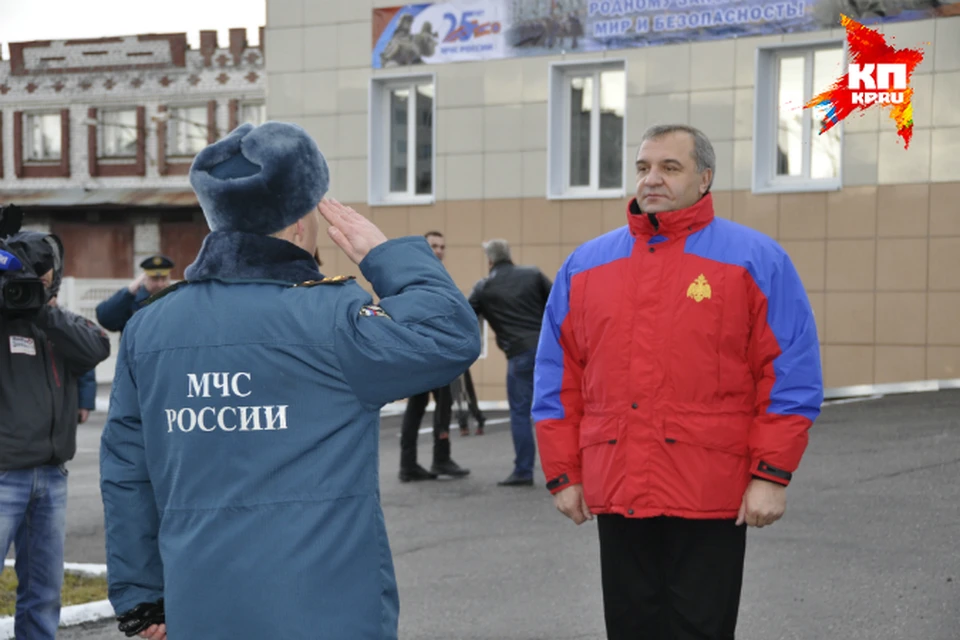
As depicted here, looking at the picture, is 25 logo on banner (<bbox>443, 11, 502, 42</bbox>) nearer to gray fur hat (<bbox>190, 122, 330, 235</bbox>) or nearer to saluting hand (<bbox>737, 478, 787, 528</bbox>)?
saluting hand (<bbox>737, 478, 787, 528</bbox>)

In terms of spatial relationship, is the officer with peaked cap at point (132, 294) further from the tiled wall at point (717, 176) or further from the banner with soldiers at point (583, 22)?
the banner with soldiers at point (583, 22)

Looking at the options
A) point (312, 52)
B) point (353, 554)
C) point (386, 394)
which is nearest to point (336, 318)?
point (386, 394)

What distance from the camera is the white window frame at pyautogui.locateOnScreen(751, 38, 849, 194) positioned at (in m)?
16.1

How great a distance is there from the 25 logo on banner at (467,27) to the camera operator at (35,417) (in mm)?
13457

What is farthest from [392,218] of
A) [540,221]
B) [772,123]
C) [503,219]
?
[772,123]

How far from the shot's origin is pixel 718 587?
3.90 m

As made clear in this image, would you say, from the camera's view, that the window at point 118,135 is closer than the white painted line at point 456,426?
No

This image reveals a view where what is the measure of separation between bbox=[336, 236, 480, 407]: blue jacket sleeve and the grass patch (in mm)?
4527

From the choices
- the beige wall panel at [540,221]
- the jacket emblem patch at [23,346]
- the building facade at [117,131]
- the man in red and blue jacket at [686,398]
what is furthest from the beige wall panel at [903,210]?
the building facade at [117,131]

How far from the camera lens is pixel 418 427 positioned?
433 inches

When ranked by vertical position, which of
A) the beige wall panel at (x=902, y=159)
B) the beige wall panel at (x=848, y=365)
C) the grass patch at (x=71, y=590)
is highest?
the beige wall panel at (x=902, y=159)

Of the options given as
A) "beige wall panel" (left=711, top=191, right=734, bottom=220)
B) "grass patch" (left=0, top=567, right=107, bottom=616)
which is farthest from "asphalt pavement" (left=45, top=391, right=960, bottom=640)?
"beige wall panel" (left=711, top=191, right=734, bottom=220)

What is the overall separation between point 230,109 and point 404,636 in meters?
35.3

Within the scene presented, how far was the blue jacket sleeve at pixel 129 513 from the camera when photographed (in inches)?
110
